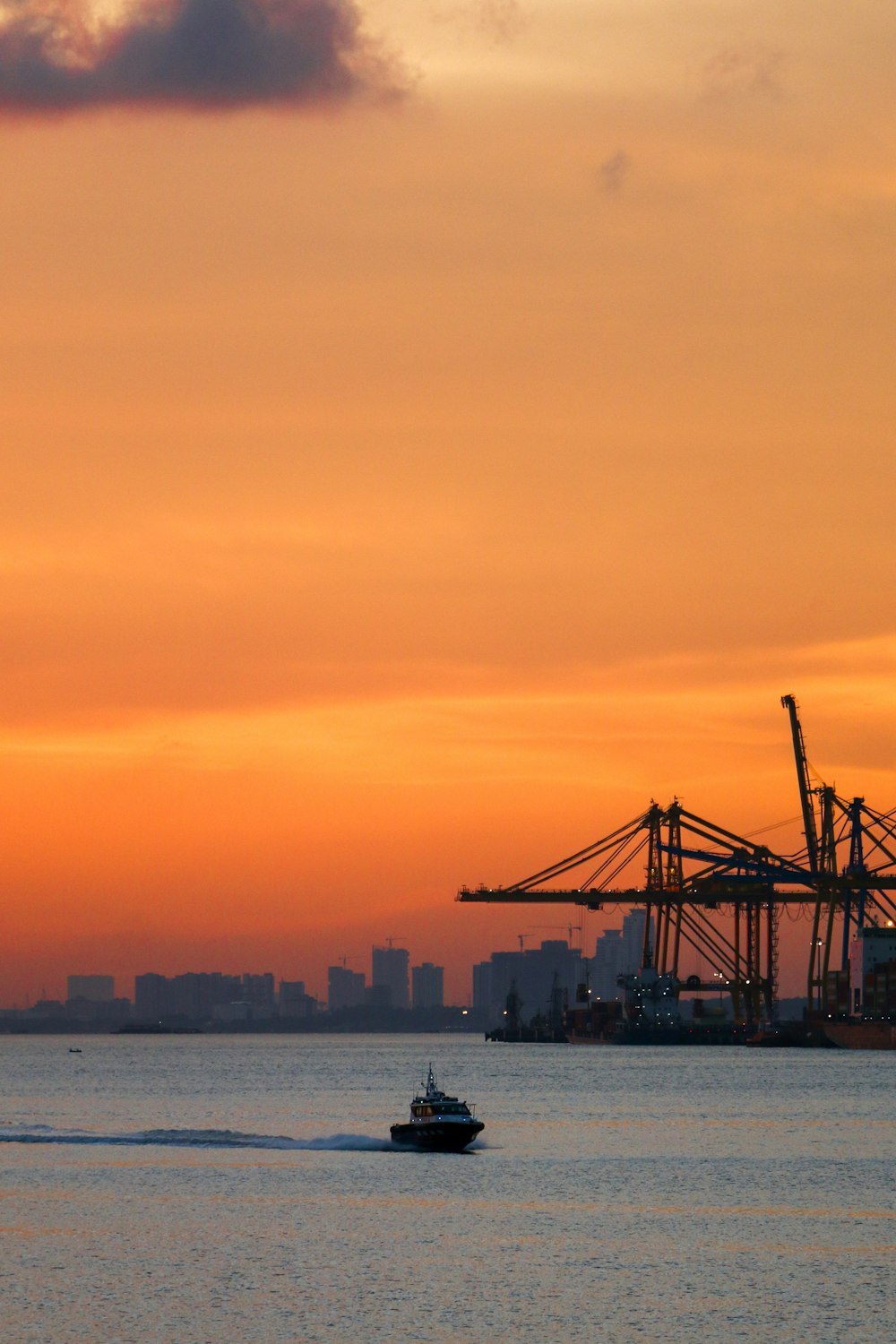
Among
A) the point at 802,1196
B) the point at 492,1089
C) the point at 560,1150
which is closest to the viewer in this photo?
the point at 802,1196

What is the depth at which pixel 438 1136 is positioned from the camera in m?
87.0

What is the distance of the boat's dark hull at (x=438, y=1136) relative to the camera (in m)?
86.1

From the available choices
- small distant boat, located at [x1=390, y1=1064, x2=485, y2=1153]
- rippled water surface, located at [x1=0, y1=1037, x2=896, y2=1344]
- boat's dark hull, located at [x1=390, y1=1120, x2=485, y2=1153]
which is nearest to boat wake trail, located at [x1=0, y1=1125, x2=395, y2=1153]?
rippled water surface, located at [x1=0, y1=1037, x2=896, y2=1344]

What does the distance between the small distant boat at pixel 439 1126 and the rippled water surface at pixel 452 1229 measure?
0.93 metres

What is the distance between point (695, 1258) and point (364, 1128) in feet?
168

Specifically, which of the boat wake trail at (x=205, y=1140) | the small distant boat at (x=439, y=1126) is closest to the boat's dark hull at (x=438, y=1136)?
the small distant boat at (x=439, y=1126)

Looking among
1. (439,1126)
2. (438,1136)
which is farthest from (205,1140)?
(439,1126)

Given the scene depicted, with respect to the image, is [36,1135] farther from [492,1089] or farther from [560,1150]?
[492,1089]

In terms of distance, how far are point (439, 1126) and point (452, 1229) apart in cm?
2264

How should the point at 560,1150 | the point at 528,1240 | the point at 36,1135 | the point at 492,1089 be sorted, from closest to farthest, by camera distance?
the point at 528,1240 < the point at 560,1150 < the point at 36,1135 < the point at 492,1089

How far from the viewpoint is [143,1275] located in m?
55.7

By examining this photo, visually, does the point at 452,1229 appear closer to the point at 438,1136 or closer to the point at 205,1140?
the point at 438,1136

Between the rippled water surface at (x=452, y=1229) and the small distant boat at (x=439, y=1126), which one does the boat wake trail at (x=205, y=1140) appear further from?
the small distant boat at (x=439, y=1126)

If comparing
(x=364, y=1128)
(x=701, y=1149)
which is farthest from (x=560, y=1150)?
(x=364, y=1128)
